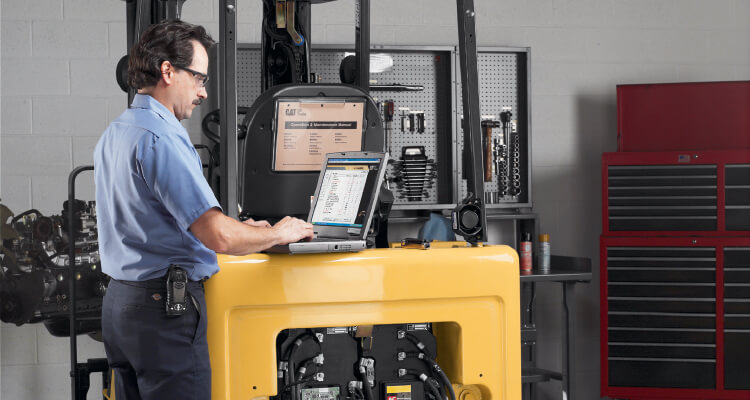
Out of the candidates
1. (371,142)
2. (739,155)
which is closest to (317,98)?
(371,142)

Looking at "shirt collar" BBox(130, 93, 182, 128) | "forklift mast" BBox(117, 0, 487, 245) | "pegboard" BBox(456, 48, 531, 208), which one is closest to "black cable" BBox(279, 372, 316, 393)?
"forklift mast" BBox(117, 0, 487, 245)

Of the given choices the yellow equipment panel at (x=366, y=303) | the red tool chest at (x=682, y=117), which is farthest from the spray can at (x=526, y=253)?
the yellow equipment panel at (x=366, y=303)

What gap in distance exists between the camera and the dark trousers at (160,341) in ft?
6.48

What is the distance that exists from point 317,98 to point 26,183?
2.67 meters

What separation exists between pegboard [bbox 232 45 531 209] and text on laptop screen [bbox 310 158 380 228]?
2125mm

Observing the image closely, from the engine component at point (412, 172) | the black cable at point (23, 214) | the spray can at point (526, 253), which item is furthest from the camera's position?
the engine component at point (412, 172)

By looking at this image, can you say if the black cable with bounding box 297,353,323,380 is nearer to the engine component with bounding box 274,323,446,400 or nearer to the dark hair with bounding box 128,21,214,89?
the engine component with bounding box 274,323,446,400

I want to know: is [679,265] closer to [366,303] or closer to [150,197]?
[366,303]

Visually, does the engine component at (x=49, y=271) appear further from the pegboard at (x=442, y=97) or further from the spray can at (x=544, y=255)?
the spray can at (x=544, y=255)

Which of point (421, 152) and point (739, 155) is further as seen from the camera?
point (421, 152)

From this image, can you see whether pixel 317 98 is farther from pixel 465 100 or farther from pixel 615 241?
pixel 615 241

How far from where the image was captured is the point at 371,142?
2.51 meters

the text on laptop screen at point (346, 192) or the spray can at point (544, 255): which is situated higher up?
the text on laptop screen at point (346, 192)

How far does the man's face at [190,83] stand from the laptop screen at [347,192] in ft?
1.47
